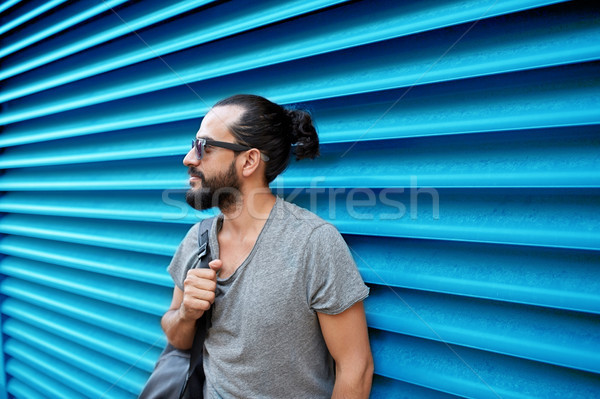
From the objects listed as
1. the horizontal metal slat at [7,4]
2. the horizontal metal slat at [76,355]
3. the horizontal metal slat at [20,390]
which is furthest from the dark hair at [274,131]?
the horizontal metal slat at [20,390]

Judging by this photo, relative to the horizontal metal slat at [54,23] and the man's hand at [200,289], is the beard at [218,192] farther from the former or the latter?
the horizontal metal slat at [54,23]

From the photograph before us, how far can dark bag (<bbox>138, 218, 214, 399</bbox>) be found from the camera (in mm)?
1596

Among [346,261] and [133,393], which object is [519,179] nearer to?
A: [346,261]

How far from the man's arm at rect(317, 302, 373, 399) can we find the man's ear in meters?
0.71

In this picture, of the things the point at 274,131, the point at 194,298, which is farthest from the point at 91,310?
the point at 274,131

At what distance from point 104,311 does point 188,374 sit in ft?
5.08

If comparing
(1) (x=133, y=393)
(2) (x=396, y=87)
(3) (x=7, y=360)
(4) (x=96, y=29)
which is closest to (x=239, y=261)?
(2) (x=396, y=87)

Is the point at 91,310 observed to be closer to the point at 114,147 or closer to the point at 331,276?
the point at 114,147

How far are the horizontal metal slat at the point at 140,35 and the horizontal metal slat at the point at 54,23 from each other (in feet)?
0.25

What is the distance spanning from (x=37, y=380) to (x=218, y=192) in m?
3.15

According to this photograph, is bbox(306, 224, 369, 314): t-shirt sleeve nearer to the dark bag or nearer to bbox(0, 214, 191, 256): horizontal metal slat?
the dark bag

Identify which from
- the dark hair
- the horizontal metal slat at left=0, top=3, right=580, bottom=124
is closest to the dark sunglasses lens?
the dark hair

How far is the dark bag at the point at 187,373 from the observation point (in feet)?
5.24

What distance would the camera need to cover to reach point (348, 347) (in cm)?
142
